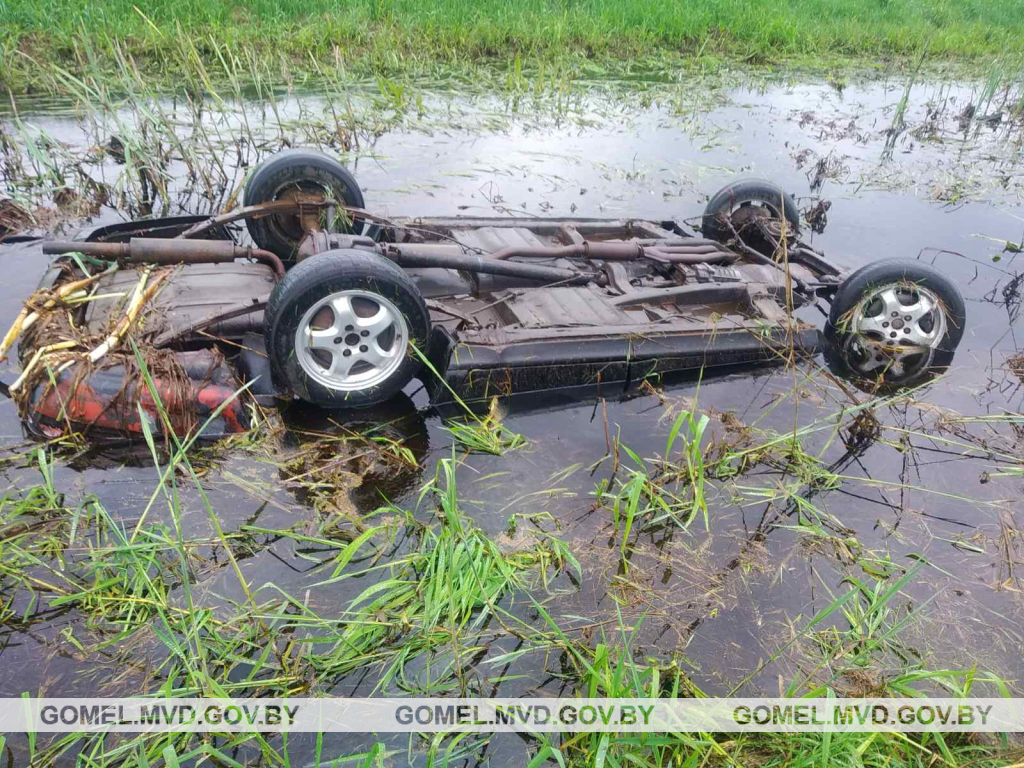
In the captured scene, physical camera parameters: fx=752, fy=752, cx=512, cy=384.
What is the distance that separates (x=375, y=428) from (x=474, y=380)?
0.63 m

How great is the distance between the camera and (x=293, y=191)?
5535mm

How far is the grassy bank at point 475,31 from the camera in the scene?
1057cm

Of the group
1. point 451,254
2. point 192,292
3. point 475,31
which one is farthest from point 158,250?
point 475,31

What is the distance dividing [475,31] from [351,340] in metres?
10.1

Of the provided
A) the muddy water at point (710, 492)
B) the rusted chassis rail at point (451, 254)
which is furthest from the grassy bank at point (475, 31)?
the rusted chassis rail at point (451, 254)

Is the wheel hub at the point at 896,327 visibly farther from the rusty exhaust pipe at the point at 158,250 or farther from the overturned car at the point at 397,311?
the rusty exhaust pipe at the point at 158,250

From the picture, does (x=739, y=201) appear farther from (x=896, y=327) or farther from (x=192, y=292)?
(x=192, y=292)

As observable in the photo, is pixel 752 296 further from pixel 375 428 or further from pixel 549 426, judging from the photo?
pixel 375 428

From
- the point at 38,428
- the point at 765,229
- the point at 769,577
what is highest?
the point at 765,229

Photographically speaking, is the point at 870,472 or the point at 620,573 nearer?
the point at 620,573

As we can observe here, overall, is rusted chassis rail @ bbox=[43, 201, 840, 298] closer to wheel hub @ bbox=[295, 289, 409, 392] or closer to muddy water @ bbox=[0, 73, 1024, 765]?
wheel hub @ bbox=[295, 289, 409, 392]

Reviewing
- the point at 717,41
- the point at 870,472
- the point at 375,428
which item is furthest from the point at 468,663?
the point at 717,41

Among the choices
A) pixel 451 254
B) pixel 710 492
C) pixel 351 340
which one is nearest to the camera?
pixel 710 492

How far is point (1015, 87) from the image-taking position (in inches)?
540
